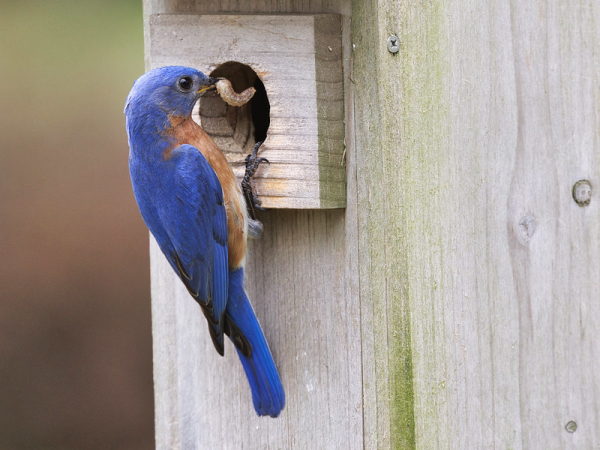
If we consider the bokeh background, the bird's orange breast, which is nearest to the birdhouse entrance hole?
the bird's orange breast

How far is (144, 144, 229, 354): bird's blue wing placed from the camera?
213 centimetres

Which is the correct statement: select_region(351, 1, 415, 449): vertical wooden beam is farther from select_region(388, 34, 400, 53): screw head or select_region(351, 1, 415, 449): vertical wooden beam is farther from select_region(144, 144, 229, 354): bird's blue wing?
A: select_region(144, 144, 229, 354): bird's blue wing

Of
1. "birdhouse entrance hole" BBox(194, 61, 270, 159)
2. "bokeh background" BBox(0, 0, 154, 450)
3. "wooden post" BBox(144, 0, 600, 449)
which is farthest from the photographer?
"bokeh background" BBox(0, 0, 154, 450)

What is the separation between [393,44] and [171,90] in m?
0.70

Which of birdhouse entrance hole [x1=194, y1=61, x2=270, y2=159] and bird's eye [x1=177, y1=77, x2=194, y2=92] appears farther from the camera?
birdhouse entrance hole [x1=194, y1=61, x2=270, y2=159]

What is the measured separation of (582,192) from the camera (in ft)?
5.80

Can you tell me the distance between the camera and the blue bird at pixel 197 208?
2141 mm

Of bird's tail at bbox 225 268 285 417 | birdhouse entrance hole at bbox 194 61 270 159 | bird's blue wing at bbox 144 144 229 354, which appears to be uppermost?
birdhouse entrance hole at bbox 194 61 270 159

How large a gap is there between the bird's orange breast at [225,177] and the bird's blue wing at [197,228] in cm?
2

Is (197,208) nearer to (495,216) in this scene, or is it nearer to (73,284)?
(495,216)

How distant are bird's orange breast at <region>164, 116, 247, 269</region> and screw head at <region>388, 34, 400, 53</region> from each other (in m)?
0.62

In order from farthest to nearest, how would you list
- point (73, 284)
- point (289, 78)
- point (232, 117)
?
point (73, 284) < point (232, 117) < point (289, 78)

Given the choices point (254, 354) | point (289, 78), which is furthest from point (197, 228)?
point (289, 78)

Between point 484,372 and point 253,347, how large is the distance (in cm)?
69
